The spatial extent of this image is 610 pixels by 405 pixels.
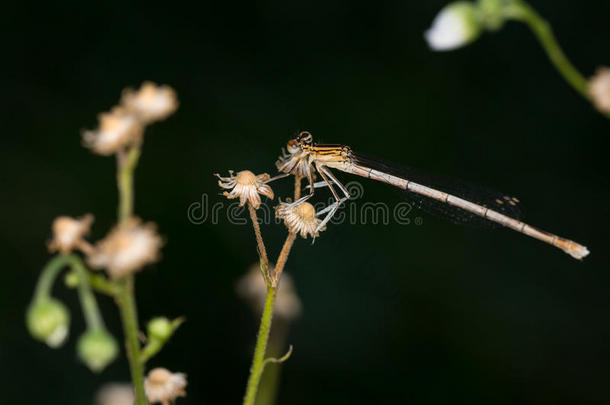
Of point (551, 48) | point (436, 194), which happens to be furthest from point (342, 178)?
point (551, 48)

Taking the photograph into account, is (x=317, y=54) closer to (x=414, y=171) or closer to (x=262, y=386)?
(x=414, y=171)

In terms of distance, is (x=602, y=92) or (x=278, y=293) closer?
(x=602, y=92)

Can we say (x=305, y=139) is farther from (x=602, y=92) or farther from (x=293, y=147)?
(x=602, y=92)

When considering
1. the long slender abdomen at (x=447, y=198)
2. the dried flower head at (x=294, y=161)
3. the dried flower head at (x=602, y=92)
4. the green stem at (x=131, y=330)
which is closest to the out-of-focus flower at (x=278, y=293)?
Answer: the dried flower head at (x=294, y=161)

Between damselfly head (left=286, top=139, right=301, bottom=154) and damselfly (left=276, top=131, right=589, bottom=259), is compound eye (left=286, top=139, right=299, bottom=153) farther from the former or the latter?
damselfly (left=276, top=131, right=589, bottom=259)

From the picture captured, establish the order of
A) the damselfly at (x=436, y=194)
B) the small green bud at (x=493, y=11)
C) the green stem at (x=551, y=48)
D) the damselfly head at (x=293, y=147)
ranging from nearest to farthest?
1. the green stem at (x=551, y=48)
2. the small green bud at (x=493, y=11)
3. the damselfly head at (x=293, y=147)
4. the damselfly at (x=436, y=194)

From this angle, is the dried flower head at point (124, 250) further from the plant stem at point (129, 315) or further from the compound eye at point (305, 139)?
the compound eye at point (305, 139)
